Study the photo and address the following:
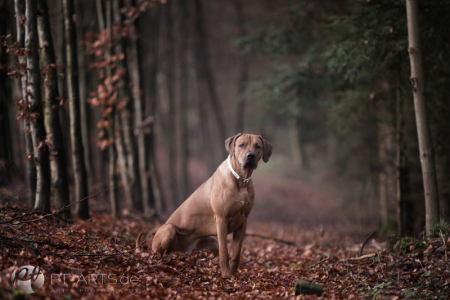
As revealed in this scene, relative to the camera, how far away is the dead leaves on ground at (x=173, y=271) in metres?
4.30

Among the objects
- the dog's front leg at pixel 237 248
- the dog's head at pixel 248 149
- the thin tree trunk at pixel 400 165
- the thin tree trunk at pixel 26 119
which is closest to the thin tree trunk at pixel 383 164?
the thin tree trunk at pixel 400 165

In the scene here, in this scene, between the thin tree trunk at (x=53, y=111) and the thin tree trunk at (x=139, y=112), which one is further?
the thin tree trunk at (x=139, y=112)

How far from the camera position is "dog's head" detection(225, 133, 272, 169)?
17.8 ft

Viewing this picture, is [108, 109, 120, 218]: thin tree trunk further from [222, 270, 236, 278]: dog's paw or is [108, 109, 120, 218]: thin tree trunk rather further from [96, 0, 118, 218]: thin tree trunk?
[222, 270, 236, 278]: dog's paw

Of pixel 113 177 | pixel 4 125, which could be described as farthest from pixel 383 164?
pixel 4 125

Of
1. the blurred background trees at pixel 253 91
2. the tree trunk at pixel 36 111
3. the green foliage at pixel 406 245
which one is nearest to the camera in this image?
Answer: the green foliage at pixel 406 245

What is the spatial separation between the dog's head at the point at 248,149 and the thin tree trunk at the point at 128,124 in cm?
588

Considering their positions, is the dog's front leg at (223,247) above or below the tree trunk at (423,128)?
below

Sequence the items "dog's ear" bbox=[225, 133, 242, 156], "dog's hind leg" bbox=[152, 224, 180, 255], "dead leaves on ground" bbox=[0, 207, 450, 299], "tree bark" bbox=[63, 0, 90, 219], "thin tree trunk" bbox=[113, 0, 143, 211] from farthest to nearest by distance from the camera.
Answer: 1. "thin tree trunk" bbox=[113, 0, 143, 211]
2. "tree bark" bbox=[63, 0, 90, 219]
3. "dog's hind leg" bbox=[152, 224, 180, 255]
4. "dog's ear" bbox=[225, 133, 242, 156]
5. "dead leaves on ground" bbox=[0, 207, 450, 299]

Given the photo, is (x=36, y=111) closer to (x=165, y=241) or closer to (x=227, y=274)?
(x=165, y=241)

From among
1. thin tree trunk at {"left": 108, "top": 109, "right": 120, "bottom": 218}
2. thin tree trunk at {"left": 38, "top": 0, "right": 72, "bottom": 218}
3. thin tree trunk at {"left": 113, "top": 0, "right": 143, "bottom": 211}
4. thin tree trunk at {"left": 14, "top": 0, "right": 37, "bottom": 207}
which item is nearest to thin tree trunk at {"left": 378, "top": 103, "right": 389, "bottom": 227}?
thin tree trunk at {"left": 113, "top": 0, "right": 143, "bottom": 211}

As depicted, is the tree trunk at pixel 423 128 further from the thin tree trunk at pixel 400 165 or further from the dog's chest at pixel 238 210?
the dog's chest at pixel 238 210

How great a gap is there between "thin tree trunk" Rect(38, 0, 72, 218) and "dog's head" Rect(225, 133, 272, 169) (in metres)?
3.32

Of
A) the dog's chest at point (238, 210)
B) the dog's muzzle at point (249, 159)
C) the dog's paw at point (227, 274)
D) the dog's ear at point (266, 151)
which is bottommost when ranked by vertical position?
the dog's paw at point (227, 274)
